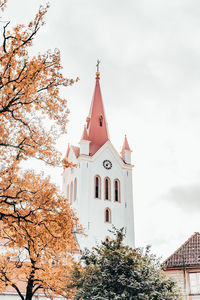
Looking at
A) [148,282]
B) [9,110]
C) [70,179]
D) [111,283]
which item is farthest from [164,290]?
[70,179]

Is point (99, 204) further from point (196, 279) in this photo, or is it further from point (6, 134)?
point (6, 134)

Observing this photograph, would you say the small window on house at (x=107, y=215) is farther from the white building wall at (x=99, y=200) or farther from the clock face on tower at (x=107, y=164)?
the clock face on tower at (x=107, y=164)

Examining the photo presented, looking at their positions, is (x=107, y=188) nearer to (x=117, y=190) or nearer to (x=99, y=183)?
(x=99, y=183)

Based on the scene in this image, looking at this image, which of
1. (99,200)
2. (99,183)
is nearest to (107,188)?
(99,183)

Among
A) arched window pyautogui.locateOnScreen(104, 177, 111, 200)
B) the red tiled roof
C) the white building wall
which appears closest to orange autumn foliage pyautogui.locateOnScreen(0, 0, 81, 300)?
the red tiled roof

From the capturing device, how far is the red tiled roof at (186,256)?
24844 mm

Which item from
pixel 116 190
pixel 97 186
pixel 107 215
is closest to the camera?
pixel 107 215

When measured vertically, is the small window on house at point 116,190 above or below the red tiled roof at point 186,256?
above

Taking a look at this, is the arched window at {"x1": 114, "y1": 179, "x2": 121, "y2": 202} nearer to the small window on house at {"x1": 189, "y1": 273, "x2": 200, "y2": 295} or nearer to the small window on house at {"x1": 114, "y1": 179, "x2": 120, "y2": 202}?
the small window on house at {"x1": 114, "y1": 179, "x2": 120, "y2": 202}

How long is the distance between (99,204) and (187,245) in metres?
13.2

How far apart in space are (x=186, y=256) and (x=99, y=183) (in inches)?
631

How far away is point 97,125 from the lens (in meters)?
43.4

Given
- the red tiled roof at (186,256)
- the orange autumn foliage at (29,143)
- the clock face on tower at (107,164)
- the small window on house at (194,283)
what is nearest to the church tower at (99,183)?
→ the clock face on tower at (107,164)

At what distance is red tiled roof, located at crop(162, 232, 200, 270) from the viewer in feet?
81.5
